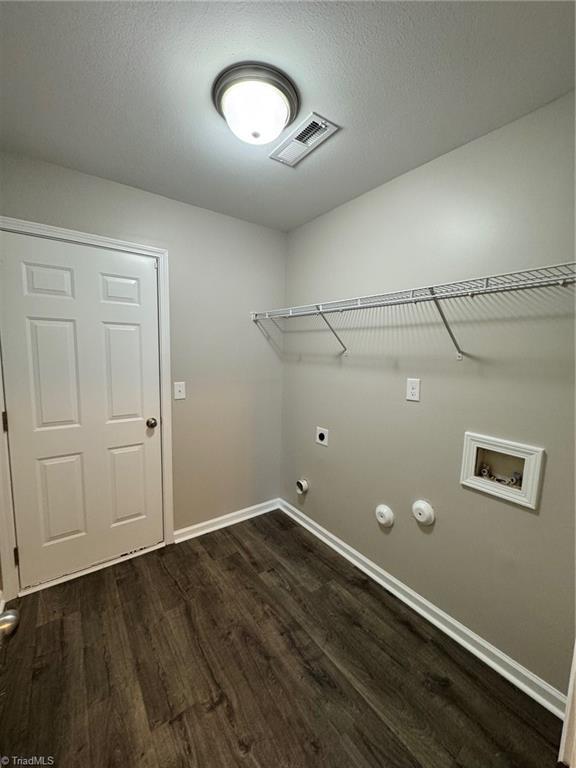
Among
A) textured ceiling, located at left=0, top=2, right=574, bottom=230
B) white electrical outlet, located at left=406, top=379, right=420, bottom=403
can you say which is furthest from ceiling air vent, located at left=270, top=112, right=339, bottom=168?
white electrical outlet, located at left=406, top=379, right=420, bottom=403

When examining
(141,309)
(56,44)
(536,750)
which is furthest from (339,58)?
(536,750)

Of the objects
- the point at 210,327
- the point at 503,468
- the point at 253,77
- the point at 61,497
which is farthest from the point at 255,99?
the point at 61,497

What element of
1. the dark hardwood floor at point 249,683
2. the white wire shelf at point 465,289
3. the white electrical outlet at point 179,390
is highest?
the white wire shelf at point 465,289

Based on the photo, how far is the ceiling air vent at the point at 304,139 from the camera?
1.37m

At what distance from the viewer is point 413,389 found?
1.73 m

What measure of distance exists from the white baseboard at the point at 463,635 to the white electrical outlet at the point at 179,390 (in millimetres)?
1513

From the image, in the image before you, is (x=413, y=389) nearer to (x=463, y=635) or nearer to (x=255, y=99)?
(x=463, y=635)

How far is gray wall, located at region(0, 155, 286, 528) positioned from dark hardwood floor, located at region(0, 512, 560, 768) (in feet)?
2.51

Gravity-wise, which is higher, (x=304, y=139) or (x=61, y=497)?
(x=304, y=139)

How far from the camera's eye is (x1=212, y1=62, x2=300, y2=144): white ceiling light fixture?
3.68ft

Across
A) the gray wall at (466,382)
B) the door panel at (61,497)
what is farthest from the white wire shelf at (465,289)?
the door panel at (61,497)

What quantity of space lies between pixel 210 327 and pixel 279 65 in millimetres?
1537

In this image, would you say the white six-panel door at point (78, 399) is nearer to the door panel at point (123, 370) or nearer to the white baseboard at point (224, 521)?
Answer: the door panel at point (123, 370)

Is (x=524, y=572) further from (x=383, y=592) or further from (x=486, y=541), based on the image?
(x=383, y=592)
